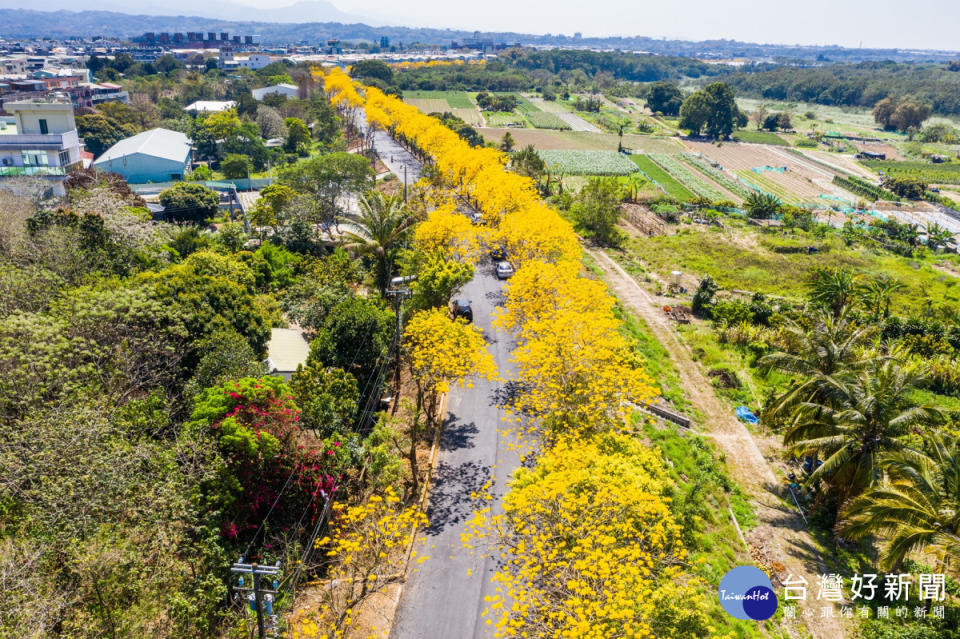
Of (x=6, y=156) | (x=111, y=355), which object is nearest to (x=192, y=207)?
(x=6, y=156)

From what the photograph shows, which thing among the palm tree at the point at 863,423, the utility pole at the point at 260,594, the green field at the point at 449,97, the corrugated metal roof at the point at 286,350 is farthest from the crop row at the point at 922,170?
the utility pole at the point at 260,594

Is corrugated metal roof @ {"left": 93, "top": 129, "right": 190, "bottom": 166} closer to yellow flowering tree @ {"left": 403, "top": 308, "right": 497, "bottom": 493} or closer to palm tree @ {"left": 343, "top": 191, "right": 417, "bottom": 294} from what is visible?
palm tree @ {"left": 343, "top": 191, "right": 417, "bottom": 294}

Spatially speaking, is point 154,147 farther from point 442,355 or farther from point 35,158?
point 442,355

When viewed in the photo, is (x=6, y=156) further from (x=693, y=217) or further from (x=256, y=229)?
(x=693, y=217)

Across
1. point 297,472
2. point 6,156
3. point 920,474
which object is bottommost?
point 297,472

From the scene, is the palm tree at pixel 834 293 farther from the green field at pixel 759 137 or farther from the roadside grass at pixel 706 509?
the green field at pixel 759 137

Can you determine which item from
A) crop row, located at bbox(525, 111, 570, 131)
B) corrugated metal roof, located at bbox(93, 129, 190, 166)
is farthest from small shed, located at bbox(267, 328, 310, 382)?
crop row, located at bbox(525, 111, 570, 131)
